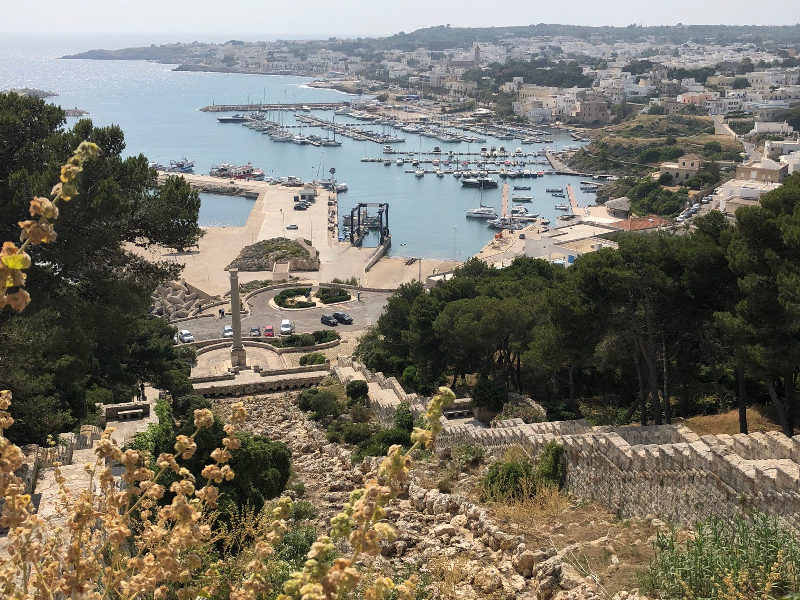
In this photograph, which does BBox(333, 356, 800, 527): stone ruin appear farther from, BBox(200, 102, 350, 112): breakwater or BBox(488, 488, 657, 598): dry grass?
BBox(200, 102, 350, 112): breakwater

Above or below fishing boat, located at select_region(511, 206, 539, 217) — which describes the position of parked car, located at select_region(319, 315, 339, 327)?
above

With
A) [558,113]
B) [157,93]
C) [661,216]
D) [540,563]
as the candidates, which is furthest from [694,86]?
[540,563]

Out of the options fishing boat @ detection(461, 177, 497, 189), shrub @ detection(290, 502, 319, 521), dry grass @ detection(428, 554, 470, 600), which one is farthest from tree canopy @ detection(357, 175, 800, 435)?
fishing boat @ detection(461, 177, 497, 189)

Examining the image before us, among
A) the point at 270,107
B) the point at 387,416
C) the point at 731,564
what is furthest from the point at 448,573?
the point at 270,107

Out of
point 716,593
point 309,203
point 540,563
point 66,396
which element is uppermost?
point 716,593

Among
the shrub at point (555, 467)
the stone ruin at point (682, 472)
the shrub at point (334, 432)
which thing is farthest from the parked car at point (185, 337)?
the shrub at point (555, 467)

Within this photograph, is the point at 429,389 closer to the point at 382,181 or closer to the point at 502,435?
the point at 502,435

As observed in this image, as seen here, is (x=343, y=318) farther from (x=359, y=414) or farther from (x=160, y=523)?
(x=160, y=523)
